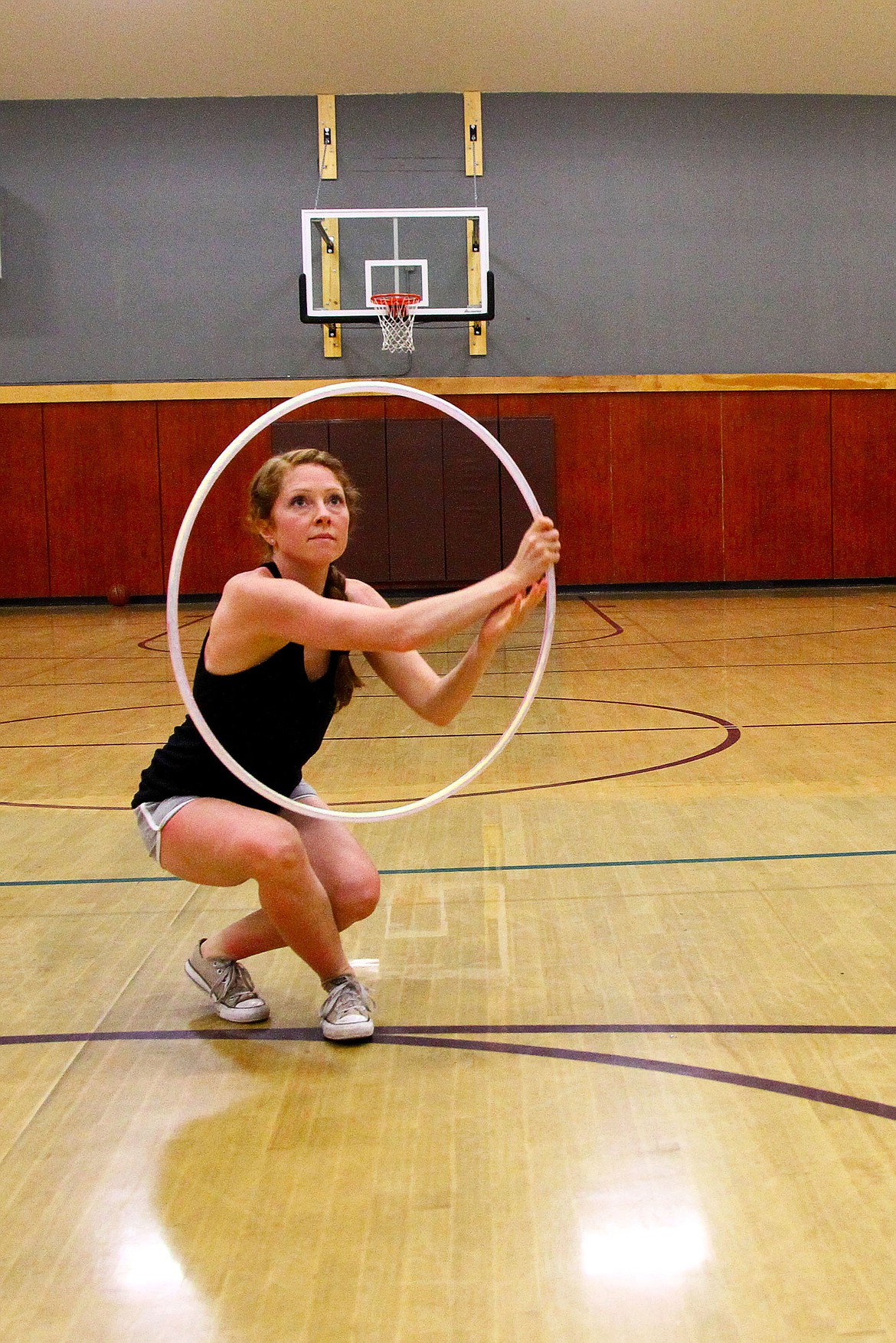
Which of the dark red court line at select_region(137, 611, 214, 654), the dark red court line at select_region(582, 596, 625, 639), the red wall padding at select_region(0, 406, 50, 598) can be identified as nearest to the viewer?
the dark red court line at select_region(137, 611, 214, 654)

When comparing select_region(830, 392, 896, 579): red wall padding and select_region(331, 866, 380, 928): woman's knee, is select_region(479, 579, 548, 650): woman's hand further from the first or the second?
select_region(830, 392, 896, 579): red wall padding

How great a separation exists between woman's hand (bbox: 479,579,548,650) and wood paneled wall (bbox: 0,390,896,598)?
856 centimetres

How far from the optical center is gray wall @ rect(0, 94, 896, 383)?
10461 mm

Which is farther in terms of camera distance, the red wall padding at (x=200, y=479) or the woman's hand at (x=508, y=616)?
the red wall padding at (x=200, y=479)

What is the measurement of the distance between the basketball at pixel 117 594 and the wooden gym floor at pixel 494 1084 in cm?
729

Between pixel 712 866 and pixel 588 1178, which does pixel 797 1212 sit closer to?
pixel 588 1178

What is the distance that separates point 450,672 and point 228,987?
0.61 m

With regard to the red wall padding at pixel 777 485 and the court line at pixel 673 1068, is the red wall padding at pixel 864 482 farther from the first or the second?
the court line at pixel 673 1068

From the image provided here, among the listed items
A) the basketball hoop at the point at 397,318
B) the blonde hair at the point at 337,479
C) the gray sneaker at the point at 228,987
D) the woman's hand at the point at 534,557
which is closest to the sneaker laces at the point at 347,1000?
the gray sneaker at the point at 228,987

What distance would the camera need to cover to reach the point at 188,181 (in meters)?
10.5

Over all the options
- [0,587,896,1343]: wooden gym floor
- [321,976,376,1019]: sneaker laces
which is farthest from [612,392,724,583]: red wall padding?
[321,976,376,1019]: sneaker laces

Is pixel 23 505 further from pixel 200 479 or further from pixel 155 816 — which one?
pixel 155 816

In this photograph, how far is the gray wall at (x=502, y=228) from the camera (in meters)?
10.5

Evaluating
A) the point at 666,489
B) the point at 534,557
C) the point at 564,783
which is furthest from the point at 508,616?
the point at 666,489
